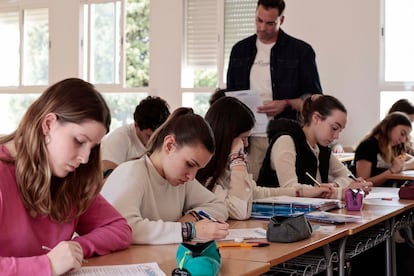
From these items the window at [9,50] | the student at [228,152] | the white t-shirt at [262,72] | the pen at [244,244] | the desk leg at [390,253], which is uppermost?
the window at [9,50]

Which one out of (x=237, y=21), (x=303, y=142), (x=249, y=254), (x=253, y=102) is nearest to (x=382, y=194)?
(x=303, y=142)

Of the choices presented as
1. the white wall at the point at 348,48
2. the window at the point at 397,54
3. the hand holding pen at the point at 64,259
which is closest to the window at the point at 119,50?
the white wall at the point at 348,48

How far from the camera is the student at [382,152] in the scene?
512cm

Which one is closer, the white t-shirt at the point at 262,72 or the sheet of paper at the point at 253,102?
the sheet of paper at the point at 253,102

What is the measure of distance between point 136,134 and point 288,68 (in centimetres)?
112

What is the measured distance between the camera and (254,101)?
13.5 feet

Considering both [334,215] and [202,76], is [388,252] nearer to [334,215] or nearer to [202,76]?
[334,215]

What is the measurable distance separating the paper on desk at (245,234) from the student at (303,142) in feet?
3.77

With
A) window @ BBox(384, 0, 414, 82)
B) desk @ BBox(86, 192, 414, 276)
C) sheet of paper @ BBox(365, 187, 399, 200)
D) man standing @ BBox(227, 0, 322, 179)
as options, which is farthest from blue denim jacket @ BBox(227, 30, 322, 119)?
window @ BBox(384, 0, 414, 82)

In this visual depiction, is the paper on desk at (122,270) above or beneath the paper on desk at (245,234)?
above

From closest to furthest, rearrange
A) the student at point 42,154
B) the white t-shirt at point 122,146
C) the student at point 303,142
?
the student at point 42,154 → the student at point 303,142 → the white t-shirt at point 122,146

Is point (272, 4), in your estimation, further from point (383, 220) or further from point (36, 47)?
point (36, 47)

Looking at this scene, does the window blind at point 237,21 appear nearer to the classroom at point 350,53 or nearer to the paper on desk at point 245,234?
the classroom at point 350,53

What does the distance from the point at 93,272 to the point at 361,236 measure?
182 cm
